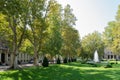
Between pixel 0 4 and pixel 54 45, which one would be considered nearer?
pixel 0 4

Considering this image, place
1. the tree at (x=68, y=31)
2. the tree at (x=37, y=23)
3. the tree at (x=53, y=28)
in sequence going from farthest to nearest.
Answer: the tree at (x=68, y=31), the tree at (x=53, y=28), the tree at (x=37, y=23)

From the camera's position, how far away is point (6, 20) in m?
34.5

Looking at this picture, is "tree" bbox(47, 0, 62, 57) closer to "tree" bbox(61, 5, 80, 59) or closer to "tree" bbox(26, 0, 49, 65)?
"tree" bbox(26, 0, 49, 65)

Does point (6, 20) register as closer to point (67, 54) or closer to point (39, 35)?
point (39, 35)

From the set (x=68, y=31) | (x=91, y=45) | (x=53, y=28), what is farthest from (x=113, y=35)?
(x=91, y=45)

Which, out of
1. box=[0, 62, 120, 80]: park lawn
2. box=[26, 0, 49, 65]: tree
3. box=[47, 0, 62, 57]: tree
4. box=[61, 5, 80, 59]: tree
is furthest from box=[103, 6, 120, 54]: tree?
box=[0, 62, 120, 80]: park lawn

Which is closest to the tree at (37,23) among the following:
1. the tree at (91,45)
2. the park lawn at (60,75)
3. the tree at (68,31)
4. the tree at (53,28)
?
the tree at (53,28)

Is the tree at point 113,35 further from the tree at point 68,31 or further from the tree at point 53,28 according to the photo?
the tree at point 53,28

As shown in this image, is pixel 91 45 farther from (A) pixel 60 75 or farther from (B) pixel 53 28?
(A) pixel 60 75

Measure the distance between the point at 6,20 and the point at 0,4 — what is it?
13.1m

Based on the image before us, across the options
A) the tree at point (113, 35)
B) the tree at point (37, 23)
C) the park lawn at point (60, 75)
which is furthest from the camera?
the tree at point (113, 35)

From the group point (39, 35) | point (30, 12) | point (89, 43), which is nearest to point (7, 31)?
point (30, 12)

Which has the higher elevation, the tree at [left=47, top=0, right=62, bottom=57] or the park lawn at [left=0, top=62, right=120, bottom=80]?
the tree at [left=47, top=0, right=62, bottom=57]

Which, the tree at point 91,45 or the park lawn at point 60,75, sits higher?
the tree at point 91,45
